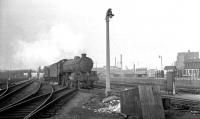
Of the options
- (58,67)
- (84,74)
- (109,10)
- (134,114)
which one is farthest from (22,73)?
(134,114)

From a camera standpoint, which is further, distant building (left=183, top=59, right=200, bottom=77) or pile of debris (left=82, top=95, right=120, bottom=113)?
distant building (left=183, top=59, right=200, bottom=77)

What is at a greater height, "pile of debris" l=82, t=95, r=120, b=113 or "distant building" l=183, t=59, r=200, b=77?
"distant building" l=183, t=59, r=200, b=77

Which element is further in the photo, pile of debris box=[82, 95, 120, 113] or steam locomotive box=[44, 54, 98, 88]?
steam locomotive box=[44, 54, 98, 88]

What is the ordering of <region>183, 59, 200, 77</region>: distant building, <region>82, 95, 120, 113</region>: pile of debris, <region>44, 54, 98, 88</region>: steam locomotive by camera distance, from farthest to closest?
<region>183, 59, 200, 77</region>: distant building
<region>44, 54, 98, 88</region>: steam locomotive
<region>82, 95, 120, 113</region>: pile of debris

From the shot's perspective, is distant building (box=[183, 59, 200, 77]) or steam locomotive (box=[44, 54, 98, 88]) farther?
distant building (box=[183, 59, 200, 77])

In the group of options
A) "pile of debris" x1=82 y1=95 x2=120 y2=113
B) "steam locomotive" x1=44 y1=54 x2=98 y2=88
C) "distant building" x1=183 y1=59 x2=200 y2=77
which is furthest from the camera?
"distant building" x1=183 y1=59 x2=200 y2=77

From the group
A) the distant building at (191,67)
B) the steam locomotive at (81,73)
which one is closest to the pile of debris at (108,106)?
the steam locomotive at (81,73)

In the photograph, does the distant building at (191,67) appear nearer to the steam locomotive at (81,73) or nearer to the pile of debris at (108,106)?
the steam locomotive at (81,73)

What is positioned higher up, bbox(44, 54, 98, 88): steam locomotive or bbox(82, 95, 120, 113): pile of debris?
bbox(44, 54, 98, 88): steam locomotive

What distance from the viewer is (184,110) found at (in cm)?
1009

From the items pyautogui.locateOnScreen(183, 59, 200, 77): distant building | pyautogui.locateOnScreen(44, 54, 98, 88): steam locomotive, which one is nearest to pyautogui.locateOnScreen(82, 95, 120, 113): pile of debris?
pyautogui.locateOnScreen(44, 54, 98, 88): steam locomotive

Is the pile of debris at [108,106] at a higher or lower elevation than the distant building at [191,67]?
lower

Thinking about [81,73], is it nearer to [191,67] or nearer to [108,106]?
[108,106]

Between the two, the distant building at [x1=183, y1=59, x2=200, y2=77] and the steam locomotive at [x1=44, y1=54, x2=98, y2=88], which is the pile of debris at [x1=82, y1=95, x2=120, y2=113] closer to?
the steam locomotive at [x1=44, y1=54, x2=98, y2=88]
